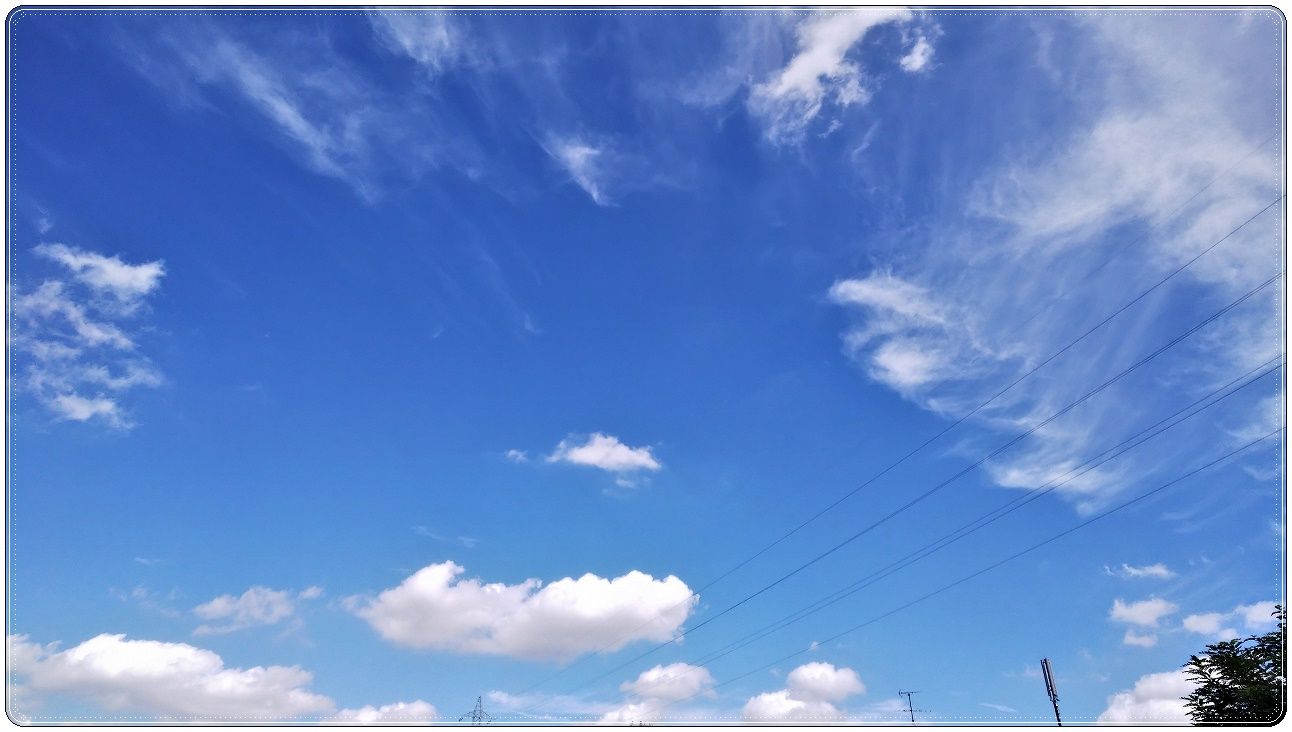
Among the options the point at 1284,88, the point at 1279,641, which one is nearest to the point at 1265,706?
the point at 1279,641

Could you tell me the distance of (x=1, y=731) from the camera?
1053 inches

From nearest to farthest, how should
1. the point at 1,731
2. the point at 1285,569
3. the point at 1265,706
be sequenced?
1. the point at 1,731
2. the point at 1285,569
3. the point at 1265,706

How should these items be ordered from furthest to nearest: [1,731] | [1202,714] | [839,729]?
→ [1202,714], [839,729], [1,731]

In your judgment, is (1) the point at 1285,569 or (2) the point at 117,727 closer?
(2) the point at 117,727

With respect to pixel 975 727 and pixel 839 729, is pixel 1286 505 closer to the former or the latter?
pixel 975 727

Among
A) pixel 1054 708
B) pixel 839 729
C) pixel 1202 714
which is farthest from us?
pixel 1054 708

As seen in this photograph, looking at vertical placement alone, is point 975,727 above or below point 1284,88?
below

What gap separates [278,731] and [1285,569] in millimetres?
40358

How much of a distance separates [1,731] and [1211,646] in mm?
80574

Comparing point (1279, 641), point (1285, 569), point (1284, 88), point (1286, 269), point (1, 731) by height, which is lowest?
point (1, 731)

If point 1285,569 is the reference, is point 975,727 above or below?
Answer: below

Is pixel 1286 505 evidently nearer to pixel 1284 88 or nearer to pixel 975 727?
pixel 975 727

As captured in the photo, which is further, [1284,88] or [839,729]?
[1284,88]

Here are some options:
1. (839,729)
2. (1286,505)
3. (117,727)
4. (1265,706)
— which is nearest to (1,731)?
(117,727)
